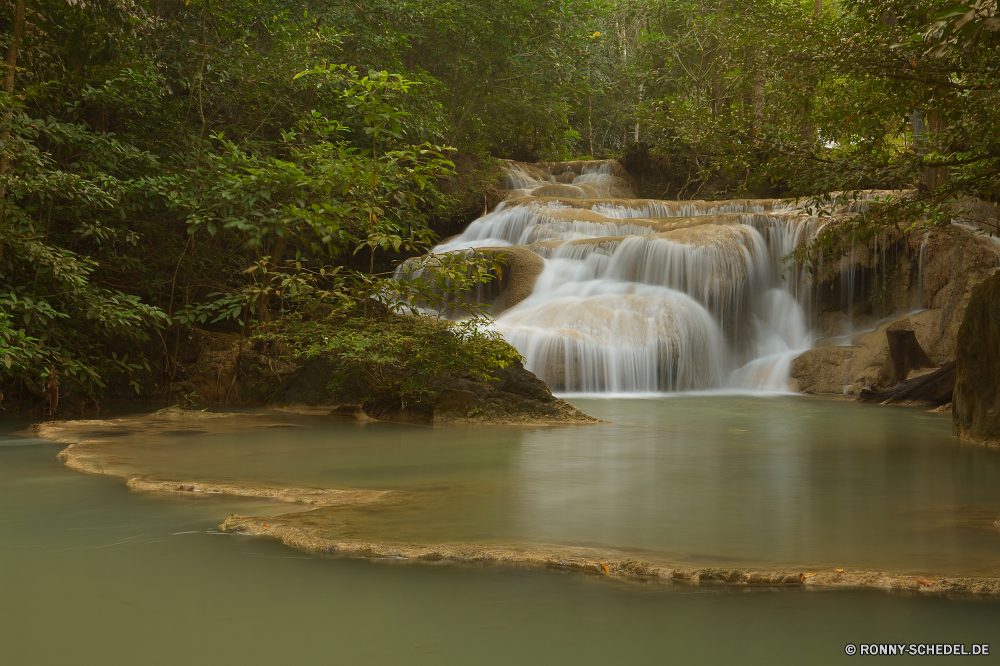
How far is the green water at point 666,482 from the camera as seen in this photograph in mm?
2982

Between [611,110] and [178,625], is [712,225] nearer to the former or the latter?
[178,625]

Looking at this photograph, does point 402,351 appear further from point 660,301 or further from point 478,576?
point 660,301

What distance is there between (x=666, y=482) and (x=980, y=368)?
3594 mm

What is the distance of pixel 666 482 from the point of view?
173 inches

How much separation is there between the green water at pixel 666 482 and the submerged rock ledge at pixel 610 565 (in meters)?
0.13

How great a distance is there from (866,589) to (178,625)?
204 cm

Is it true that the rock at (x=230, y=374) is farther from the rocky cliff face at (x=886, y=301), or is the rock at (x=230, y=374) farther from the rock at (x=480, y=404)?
the rocky cliff face at (x=886, y=301)

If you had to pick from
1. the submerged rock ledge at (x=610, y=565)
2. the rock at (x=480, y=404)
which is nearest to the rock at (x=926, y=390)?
the rock at (x=480, y=404)

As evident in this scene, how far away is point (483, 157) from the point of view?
2041 centimetres

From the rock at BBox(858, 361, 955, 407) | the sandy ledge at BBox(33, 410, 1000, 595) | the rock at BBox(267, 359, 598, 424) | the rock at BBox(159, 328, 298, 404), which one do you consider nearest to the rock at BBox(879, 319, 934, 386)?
the rock at BBox(858, 361, 955, 407)

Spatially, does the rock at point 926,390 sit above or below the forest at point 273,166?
below

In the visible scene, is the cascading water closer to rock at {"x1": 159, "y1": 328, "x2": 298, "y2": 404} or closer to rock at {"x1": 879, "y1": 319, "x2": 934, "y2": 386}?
rock at {"x1": 879, "y1": 319, "x2": 934, "y2": 386}

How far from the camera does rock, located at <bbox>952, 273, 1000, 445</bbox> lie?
6.21 m

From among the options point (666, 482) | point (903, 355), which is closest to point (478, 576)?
point (666, 482)
